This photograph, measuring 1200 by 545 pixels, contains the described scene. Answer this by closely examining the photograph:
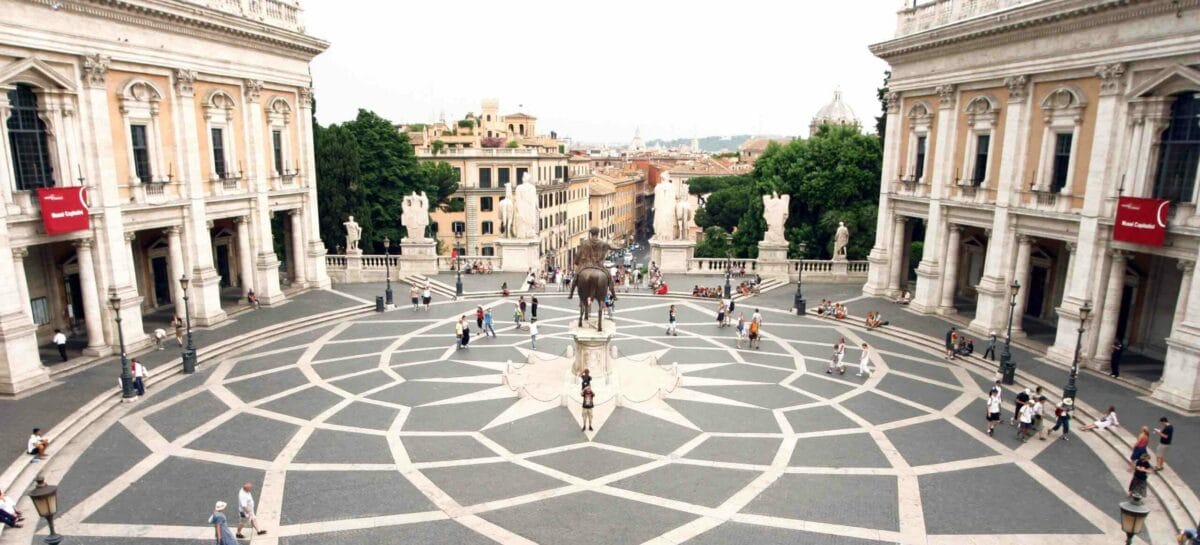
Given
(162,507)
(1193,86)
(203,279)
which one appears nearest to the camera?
(162,507)

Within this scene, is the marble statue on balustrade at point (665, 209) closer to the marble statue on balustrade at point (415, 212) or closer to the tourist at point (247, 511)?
the marble statue on balustrade at point (415, 212)

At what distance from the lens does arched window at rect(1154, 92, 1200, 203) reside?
799 inches

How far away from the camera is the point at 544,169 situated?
81938mm

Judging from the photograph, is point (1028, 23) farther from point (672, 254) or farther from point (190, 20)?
point (190, 20)

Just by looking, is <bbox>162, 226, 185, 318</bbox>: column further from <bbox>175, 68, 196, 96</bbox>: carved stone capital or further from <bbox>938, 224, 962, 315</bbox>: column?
<bbox>938, 224, 962, 315</bbox>: column

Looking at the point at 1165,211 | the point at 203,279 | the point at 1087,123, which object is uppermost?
the point at 1087,123

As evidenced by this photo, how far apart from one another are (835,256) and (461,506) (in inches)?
1190

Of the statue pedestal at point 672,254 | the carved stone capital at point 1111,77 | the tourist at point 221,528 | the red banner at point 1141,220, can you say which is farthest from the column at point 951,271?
the tourist at point 221,528

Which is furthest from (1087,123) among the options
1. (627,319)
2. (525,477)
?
(525,477)

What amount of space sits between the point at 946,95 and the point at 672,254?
16686 millimetres

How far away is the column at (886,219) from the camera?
109ft

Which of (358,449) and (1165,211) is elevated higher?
(1165,211)

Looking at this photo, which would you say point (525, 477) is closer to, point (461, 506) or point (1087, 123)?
point (461, 506)

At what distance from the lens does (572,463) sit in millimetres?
16172
